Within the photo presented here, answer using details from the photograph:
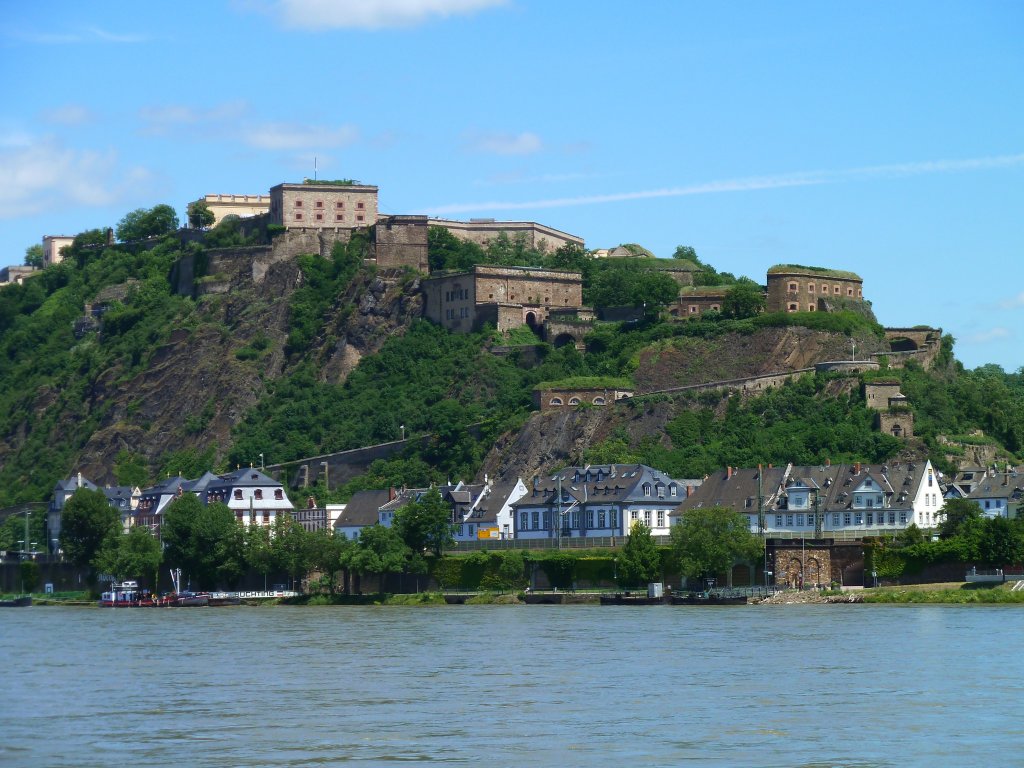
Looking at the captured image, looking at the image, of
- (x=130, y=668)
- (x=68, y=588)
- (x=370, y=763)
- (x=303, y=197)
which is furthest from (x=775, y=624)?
(x=303, y=197)

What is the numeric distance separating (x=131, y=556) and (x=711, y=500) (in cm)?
3257

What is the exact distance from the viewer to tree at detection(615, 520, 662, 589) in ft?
284

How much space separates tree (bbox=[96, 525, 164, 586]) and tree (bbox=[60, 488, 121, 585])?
312 centimetres

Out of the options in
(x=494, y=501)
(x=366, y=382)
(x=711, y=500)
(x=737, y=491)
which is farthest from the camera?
(x=366, y=382)

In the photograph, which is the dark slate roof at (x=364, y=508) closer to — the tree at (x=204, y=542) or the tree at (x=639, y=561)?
the tree at (x=204, y=542)

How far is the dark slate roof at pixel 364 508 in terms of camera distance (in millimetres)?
109375

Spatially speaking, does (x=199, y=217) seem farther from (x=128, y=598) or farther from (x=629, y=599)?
(x=629, y=599)

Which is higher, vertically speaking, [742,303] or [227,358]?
[742,303]

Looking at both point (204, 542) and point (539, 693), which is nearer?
point (539, 693)

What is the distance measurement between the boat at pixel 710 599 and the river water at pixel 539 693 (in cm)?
899

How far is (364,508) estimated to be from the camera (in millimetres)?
110750

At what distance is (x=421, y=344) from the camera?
135500mm

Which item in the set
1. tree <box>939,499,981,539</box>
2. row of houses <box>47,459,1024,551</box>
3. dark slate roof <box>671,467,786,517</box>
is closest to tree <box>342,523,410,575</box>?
row of houses <box>47,459,1024,551</box>

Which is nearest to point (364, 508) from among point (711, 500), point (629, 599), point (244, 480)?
point (244, 480)
